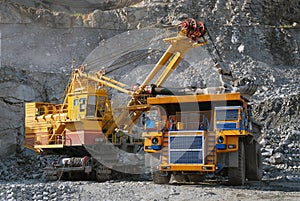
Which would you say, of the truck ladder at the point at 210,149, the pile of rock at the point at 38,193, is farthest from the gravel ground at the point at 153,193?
the truck ladder at the point at 210,149

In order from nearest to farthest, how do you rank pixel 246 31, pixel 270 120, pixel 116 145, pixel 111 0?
pixel 116 145 < pixel 270 120 < pixel 246 31 < pixel 111 0

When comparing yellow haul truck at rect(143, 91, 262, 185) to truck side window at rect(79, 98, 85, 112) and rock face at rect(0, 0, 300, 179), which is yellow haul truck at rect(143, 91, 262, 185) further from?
rock face at rect(0, 0, 300, 179)

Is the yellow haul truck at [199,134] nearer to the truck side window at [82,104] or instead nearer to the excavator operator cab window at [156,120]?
the excavator operator cab window at [156,120]

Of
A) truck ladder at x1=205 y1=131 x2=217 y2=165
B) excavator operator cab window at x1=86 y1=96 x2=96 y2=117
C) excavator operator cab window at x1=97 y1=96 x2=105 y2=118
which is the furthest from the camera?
excavator operator cab window at x1=97 y1=96 x2=105 y2=118

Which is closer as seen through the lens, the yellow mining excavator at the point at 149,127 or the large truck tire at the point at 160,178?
the yellow mining excavator at the point at 149,127

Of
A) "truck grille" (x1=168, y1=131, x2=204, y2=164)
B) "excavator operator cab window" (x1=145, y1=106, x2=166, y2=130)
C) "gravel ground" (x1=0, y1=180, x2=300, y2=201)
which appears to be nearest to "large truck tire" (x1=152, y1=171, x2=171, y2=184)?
"gravel ground" (x1=0, y1=180, x2=300, y2=201)

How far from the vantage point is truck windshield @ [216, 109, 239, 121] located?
12.3 meters

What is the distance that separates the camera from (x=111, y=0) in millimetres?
37500

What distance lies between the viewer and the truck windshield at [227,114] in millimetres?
12328

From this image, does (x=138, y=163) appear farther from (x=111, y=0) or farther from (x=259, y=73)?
(x=111, y=0)

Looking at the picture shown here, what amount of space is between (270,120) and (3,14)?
1903cm

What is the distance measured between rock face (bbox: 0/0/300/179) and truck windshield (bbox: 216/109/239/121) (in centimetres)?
939

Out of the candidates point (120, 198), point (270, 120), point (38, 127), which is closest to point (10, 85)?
point (38, 127)

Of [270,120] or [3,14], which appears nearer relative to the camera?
[270,120]
